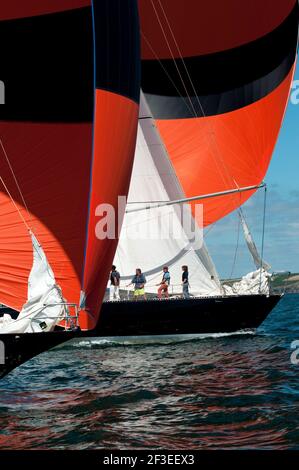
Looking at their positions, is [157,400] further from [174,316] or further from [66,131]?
[174,316]

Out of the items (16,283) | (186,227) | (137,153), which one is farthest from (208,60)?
(16,283)

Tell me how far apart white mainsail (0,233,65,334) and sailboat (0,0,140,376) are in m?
0.07

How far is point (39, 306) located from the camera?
1145cm

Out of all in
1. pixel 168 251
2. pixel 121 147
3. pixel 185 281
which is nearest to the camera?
pixel 121 147

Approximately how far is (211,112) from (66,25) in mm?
12774

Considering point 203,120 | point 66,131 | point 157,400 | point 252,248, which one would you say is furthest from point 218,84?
point 157,400

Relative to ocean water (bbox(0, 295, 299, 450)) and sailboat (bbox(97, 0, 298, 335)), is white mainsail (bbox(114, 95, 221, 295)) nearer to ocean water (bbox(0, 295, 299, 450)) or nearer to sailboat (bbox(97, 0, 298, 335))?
sailboat (bbox(97, 0, 298, 335))

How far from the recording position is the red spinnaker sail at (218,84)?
2584 cm

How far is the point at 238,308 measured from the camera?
71.7 ft

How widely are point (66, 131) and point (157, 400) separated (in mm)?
5336

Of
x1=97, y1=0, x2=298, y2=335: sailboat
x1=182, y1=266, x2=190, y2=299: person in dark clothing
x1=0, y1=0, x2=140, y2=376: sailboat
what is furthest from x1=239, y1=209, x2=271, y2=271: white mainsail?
x1=0, y1=0, x2=140, y2=376: sailboat
